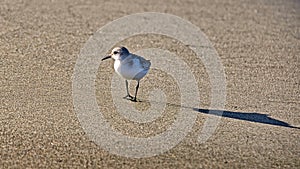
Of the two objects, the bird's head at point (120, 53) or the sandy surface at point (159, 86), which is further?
the bird's head at point (120, 53)

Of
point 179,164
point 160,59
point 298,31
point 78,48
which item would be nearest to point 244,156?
point 179,164

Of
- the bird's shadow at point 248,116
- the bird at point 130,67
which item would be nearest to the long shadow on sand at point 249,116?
the bird's shadow at point 248,116

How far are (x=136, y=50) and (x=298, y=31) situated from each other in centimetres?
173

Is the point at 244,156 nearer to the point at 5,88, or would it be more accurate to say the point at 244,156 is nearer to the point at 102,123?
the point at 102,123

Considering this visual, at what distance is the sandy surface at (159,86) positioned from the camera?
151 inches

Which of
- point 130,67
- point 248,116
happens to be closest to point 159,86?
point 130,67

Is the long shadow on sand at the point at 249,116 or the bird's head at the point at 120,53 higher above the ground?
the bird's head at the point at 120,53

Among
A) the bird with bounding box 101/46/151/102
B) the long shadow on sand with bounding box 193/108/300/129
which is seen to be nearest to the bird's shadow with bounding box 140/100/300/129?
the long shadow on sand with bounding box 193/108/300/129

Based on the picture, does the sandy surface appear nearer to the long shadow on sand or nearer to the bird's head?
the long shadow on sand

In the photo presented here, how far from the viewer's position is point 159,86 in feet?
16.0

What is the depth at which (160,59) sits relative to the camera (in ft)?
17.9

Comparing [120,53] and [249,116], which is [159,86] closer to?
[120,53]

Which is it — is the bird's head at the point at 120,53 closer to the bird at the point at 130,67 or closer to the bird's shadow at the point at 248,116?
the bird at the point at 130,67

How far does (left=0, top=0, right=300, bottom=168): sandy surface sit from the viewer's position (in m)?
3.85
